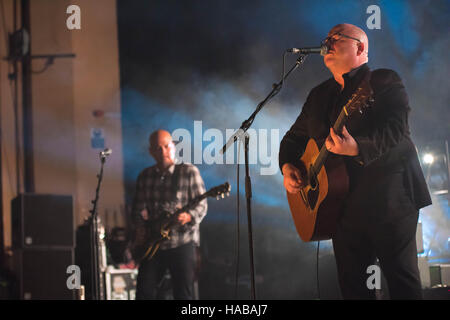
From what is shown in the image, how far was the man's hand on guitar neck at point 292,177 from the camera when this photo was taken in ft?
11.1

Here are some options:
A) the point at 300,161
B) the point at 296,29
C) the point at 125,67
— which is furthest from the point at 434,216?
the point at 125,67

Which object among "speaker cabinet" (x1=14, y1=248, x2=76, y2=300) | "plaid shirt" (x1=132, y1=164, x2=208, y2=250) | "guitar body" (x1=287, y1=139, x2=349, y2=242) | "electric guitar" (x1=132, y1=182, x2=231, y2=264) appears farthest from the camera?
"speaker cabinet" (x1=14, y1=248, x2=76, y2=300)

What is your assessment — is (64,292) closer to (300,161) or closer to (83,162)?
(83,162)

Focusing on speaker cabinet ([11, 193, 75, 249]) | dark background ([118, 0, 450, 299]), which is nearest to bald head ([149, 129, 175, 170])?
dark background ([118, 0, 450, 299])

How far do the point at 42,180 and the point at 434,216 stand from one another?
5058mm

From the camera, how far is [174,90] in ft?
23.3

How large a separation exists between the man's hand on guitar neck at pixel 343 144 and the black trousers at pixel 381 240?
0.26 metres

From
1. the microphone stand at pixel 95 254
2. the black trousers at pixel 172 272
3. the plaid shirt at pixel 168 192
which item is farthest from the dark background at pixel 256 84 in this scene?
the microphone stand at pixel 95 254

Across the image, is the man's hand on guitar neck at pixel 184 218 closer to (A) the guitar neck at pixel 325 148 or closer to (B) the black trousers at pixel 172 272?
(B) the black trousers at pixel 172 272

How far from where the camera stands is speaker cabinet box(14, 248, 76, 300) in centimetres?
603

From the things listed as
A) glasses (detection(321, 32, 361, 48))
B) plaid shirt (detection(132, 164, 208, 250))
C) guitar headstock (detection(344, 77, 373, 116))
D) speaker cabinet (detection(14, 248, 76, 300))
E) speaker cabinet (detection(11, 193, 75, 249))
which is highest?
glasses (detection(321, 32, 361, 48))

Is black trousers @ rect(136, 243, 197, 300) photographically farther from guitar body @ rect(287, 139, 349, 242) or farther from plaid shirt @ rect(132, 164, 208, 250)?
guitar body @ rect(287, 139, 349, 242)

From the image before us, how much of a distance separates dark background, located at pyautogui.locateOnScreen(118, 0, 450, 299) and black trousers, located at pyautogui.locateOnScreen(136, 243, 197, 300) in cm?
130
